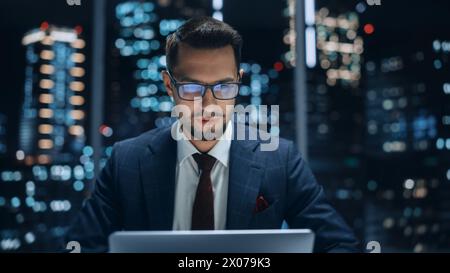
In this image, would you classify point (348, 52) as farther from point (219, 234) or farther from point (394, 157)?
point (219, 234)

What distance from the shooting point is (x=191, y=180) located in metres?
1.83

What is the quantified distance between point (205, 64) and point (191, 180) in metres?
0.43

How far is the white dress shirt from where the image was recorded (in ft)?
5.85

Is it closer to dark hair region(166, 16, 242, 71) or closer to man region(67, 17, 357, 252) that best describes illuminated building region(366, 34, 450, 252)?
man region(67, 17, 357, 252)

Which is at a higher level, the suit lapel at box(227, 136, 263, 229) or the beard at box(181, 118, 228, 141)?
the beard at box(181, 118, 228, 141)

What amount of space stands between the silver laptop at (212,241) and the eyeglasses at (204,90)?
1.96 feet

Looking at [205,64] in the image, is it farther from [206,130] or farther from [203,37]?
[206,130]

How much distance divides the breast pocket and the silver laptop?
41 cm

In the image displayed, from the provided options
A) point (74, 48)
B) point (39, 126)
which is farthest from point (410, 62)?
point (39, 126)

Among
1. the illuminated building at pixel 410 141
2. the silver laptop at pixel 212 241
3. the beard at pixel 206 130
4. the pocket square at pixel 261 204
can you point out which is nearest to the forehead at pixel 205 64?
the beard at pixel 206 130

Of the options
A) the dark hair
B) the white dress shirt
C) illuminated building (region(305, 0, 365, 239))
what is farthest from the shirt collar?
illuminated building (region(305, 0, 365, 239))

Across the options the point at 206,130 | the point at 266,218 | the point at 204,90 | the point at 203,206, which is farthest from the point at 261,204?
the point at 204,90

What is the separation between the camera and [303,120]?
225cm

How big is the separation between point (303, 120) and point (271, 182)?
1.70 ft
